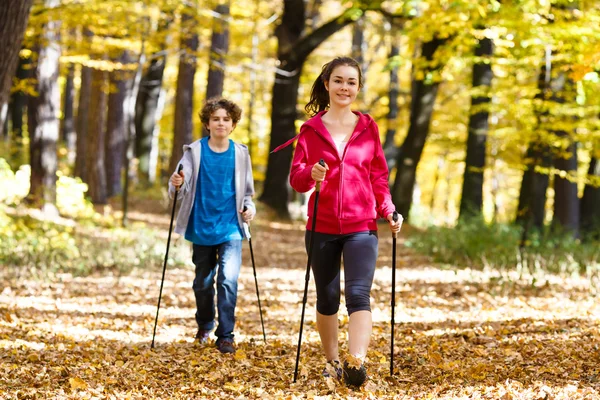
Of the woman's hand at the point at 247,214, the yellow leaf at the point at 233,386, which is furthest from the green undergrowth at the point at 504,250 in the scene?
the yellow leaf at the point at 233,386

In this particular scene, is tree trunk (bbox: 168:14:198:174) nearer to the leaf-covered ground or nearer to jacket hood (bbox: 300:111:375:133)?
the leaf-covered ground

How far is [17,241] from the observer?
997 cm

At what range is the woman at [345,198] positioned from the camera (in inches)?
175

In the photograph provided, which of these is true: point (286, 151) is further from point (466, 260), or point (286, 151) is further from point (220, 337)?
point (220, 337)

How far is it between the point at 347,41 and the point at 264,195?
11586 mm

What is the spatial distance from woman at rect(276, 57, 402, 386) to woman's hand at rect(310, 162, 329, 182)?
0.20 feet

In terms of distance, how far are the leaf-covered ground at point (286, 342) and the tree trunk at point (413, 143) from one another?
7023 mm

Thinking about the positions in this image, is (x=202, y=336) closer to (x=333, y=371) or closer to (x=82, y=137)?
(x=333, y=371)

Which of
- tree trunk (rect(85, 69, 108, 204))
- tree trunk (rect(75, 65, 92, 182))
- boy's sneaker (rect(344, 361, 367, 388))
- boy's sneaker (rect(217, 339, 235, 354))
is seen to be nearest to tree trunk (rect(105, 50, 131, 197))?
tree trunk (rect(75, 65, 92, 182))

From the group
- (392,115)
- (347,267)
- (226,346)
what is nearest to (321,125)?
(347,267)

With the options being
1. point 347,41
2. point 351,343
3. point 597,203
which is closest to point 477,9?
point 351,343

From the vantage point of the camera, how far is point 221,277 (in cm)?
573

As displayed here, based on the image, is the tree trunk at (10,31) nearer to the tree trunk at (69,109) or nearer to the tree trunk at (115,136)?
the tree trunk at (115,136)

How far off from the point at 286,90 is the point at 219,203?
12654 mm
